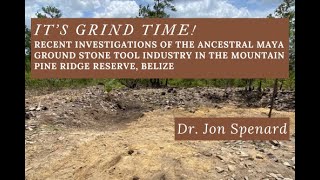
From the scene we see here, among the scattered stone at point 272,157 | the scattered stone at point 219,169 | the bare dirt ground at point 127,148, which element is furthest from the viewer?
the scattered stone at point 272,157

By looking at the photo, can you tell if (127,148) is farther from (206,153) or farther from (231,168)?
(231,168)

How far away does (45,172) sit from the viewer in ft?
28.1

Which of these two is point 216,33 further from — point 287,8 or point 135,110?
point 135,110

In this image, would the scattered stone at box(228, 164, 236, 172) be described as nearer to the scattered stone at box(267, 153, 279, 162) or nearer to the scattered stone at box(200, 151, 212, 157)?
the scattered stone at box(200, 151, 212, 157)

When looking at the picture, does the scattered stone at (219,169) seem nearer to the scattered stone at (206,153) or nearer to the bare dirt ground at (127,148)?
the bare dirt ground at (127,148)

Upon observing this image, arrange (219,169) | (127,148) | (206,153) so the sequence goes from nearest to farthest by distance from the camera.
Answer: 1. (219,169)
2. (206,153)
3. (127,148)

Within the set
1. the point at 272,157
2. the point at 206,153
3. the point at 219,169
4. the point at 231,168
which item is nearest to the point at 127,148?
the point at 206,153

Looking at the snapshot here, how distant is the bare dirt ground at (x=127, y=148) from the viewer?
7375 mm

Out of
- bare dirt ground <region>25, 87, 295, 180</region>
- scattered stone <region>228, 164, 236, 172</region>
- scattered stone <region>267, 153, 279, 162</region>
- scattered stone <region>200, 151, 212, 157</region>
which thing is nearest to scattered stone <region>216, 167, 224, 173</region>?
bare dirt ground <region>25, 87, 295, 180</region>

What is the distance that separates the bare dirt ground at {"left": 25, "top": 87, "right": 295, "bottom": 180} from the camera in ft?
24.2

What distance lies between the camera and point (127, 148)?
28.9 ft

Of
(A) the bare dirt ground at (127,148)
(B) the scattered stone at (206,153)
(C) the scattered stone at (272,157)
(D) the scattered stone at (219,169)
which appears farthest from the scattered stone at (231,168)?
(C) the scattered stone at (272,157)
